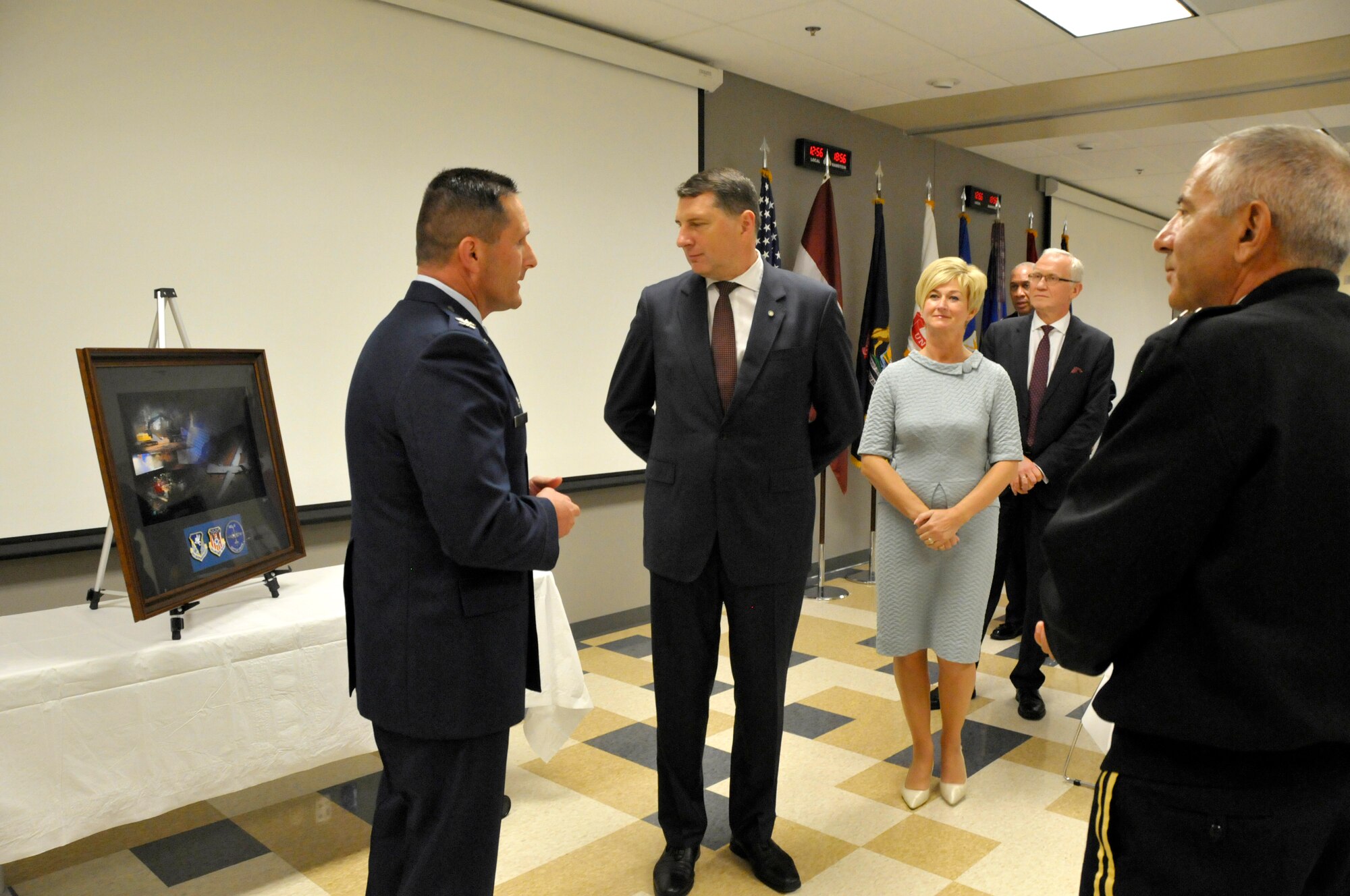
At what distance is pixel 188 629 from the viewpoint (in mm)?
2451

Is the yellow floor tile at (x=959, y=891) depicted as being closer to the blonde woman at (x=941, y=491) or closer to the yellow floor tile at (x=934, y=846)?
the yellow floor tile at (x=934, y=846)

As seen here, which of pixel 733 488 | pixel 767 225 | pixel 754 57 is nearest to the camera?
pixel 733 488

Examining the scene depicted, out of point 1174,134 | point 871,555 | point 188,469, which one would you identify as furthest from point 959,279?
point 1174,134

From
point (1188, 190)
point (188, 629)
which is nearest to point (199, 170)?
point (188, 629)

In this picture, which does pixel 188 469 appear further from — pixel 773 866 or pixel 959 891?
pixel 959 891

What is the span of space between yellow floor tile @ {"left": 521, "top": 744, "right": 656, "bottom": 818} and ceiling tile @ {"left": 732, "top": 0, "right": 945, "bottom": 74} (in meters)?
3.32

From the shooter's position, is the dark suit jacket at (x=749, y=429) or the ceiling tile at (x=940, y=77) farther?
the ceiling tile at (x=940, y=77)

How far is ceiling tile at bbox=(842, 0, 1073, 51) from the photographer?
4477 mm

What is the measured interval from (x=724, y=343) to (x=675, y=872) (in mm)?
1336

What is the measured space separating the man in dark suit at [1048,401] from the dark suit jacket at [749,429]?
4.92ft

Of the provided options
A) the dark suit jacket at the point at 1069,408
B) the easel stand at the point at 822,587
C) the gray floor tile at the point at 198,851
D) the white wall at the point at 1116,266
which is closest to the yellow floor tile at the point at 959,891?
the dark suit jacket at the point at 1069,408

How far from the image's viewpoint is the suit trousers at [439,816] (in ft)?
5.58

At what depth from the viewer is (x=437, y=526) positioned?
1.60 metres

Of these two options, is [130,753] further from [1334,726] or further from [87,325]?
[1334,726]
